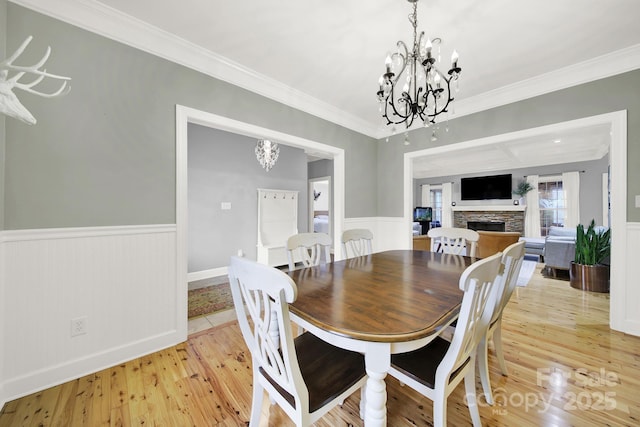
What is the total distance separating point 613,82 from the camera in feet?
7.43

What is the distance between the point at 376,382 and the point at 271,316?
1.46 feet

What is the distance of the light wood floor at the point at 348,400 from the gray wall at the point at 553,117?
142 cm

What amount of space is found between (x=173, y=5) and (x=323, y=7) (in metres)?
1.04

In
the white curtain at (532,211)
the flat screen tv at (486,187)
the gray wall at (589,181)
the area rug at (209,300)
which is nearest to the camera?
the area rug at (209,300)

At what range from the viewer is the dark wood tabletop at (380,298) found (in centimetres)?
90

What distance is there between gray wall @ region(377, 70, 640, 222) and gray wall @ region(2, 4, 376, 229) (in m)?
2.72

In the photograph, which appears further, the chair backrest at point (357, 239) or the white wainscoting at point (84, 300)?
the chair backrest at point (357, 239)

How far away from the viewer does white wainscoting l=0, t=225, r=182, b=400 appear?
1.49 m

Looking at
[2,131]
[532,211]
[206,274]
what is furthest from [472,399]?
[532,211]

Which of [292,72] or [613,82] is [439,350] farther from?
[613,82]

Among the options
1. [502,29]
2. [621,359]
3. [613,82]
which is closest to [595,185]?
[613,82]

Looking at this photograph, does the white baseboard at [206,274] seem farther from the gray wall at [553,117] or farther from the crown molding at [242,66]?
the gray wall at [553,117]

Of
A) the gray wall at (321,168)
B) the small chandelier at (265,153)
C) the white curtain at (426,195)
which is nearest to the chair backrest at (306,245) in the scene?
the small chandelier at (265,153)

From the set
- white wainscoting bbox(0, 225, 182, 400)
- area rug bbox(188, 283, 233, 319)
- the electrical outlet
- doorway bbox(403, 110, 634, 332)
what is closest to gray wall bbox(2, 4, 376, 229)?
white wainscoting bbox(0, 225, 182, 400)
